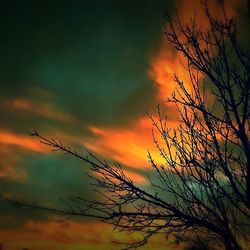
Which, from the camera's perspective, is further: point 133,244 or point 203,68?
point 203,68

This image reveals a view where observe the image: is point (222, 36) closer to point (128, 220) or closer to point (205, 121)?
point (205, 121)

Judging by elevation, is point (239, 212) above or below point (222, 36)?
below

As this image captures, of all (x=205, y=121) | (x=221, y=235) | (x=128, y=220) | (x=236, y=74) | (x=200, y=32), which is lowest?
(x=221, y=235)

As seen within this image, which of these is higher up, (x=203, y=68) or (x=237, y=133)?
(x=203, y=68)

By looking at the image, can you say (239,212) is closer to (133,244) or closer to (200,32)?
(133,244)

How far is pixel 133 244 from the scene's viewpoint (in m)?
6.16

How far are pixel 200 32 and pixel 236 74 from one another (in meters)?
1.17

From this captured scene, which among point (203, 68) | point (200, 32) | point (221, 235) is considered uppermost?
point (200, 32)

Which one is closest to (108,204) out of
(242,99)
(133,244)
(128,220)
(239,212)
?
(128,220)

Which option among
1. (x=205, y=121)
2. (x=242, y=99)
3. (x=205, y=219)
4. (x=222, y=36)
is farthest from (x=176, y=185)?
(x=222, y=36)

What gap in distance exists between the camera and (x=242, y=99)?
6.43 m

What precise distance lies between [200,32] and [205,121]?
66.9 inches

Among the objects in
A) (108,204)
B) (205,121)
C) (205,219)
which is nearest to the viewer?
(108,204)

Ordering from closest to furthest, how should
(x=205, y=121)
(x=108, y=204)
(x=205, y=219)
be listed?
(x=108, y=204) < (x=205, y=219) < (x=205, y=121)
